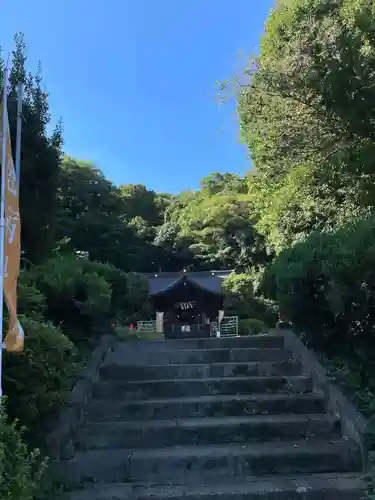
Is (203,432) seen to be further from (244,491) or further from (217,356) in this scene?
(217,356)

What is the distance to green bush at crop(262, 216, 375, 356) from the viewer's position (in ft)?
14.5

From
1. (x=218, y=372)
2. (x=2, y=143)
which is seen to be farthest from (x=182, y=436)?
(x=2, y=143)

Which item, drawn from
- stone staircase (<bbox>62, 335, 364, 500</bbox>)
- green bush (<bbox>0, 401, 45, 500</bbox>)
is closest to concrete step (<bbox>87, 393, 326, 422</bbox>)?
stone staircase (<bbox>62, 335, 364, 500</bbox>)

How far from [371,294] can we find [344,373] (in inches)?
38.7

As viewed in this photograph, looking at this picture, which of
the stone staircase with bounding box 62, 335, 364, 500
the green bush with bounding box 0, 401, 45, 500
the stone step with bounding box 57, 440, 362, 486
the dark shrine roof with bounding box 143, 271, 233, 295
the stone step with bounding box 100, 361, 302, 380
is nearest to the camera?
the green bush with bounding box 0, 401, 45, 500

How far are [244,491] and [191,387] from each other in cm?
160

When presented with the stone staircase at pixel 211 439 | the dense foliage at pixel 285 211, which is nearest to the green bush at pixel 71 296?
the dense foliage at pixel 285 211

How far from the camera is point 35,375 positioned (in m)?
3.36

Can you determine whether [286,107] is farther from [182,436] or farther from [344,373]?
[182,436]

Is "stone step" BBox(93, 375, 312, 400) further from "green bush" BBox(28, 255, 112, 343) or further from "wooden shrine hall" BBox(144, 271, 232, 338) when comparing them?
"wooden shrine hall" BBox(144, 271, 232, 338)

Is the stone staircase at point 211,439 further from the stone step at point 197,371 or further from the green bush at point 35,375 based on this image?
the green bush at point 35,375

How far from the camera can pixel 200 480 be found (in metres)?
3.72

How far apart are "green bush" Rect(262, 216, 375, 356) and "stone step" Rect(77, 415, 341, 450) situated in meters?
0.99

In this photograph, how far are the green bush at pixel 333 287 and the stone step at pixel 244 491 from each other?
1528 mm
